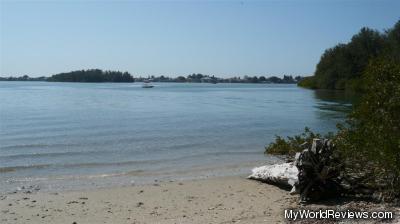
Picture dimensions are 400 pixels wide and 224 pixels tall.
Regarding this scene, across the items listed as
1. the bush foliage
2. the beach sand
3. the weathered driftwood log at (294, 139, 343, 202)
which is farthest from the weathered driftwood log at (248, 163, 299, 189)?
the bush foliage

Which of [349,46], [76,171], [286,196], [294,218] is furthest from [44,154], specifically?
[349,46]

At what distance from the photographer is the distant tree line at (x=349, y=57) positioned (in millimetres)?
83438

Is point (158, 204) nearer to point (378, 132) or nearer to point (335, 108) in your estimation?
point (378, 132)

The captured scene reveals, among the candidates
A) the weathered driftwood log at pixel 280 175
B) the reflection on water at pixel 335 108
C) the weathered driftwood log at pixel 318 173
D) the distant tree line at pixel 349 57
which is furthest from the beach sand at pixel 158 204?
the distant tree line at pixel 349 57

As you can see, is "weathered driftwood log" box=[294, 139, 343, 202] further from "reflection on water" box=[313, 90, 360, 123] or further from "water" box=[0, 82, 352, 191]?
"water" box=[0, 82, 352, 191]

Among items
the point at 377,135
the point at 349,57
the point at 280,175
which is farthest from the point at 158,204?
the point at 349,57

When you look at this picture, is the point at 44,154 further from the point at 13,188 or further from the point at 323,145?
the point at 323,145

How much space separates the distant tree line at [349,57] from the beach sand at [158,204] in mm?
68252

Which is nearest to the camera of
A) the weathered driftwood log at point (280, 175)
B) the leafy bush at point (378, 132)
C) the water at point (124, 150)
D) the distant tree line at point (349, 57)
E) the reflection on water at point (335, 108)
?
the leafy bush at point (378, 132)

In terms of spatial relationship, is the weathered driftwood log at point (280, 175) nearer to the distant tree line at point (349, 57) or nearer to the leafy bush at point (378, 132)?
the leafy bush at point (378, 132)

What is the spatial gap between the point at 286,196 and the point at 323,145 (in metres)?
1.37

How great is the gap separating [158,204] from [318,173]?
10.9 ft

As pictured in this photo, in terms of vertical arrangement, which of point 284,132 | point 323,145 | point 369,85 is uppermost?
point 369,85

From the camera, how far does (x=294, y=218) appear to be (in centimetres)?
→ 779
